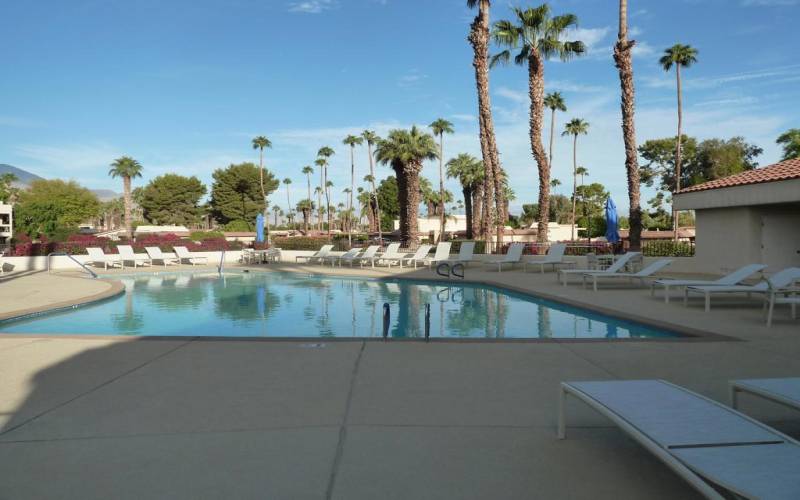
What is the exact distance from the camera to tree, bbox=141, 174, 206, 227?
7144 centimetres

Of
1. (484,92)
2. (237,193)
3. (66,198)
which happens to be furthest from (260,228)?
(66,198)

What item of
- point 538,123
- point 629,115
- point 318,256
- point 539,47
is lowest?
point 318,256

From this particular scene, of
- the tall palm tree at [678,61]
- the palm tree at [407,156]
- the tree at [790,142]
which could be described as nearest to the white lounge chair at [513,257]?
the palm tree at [407,156]

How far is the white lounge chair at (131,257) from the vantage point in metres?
19.4

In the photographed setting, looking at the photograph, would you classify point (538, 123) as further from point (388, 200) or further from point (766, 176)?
point (388, 200)

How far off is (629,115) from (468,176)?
27.4 meters

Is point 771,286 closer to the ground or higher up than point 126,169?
closer to the ground

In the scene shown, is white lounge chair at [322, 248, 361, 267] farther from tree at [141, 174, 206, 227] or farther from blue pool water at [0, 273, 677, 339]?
tree at [141, 174, 206, 227]

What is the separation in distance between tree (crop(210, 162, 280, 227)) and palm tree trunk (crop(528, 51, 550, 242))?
172ft

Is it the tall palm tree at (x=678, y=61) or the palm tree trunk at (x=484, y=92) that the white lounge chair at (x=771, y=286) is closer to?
the palm tree trunk at (x=484, y=92)

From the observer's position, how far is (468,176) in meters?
45.0

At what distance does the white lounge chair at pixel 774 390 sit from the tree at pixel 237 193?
67.7 meters

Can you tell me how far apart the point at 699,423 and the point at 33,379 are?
5.02 metres

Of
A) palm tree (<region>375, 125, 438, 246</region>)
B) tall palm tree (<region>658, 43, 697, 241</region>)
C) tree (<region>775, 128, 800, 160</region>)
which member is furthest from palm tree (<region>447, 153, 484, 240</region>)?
tree (<region>775, 128, 800, 160</region>)
